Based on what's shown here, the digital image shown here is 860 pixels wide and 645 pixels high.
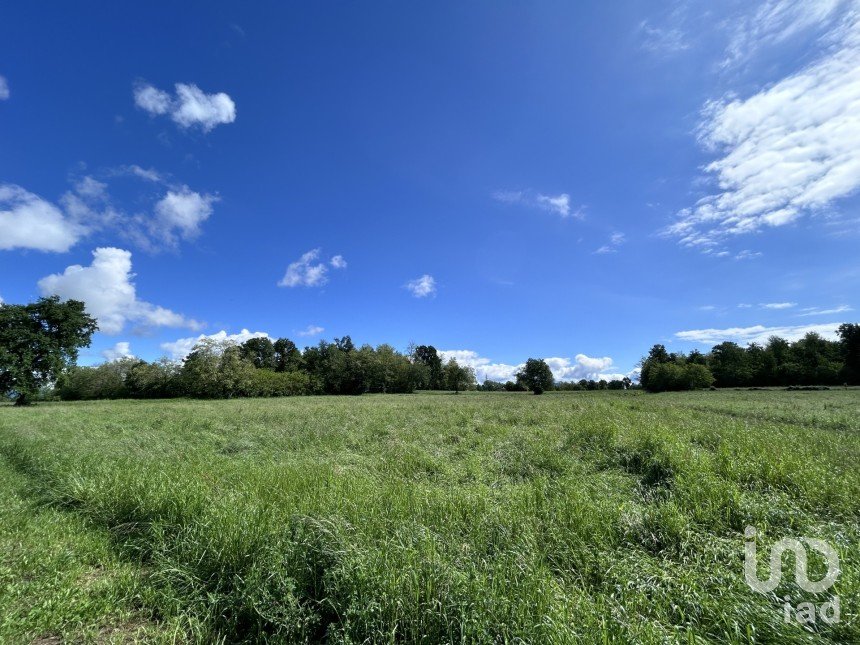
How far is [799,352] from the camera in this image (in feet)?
245

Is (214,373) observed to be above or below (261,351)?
below

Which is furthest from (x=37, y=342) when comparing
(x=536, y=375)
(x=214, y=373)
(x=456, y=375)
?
(x=536, y=375)

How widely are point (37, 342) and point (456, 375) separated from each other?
83.1m

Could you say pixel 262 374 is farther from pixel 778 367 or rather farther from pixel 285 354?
pixel 778 367

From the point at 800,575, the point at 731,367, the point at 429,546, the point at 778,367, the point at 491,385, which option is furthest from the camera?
the point at 491,385

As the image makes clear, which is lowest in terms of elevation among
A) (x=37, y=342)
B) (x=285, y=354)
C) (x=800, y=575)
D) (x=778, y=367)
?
(x=800, y=575)

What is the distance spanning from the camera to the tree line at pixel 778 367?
63.4 metres

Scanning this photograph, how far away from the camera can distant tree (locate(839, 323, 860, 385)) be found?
200 feet

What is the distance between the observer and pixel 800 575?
3.99 m

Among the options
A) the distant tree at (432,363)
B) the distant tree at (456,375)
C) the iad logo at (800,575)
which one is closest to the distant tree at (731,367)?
the distant tree at (456,375)

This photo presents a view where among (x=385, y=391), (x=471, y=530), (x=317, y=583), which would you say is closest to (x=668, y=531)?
(x=471, y=530)

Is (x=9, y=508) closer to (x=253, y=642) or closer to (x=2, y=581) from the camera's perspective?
(x=2, y=581)

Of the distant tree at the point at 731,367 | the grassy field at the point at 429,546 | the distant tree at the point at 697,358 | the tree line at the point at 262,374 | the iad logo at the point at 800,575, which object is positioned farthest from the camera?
the distant tree at the point at 697,358

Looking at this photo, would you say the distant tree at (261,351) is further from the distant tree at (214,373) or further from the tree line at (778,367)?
the tree line at (778,367)
